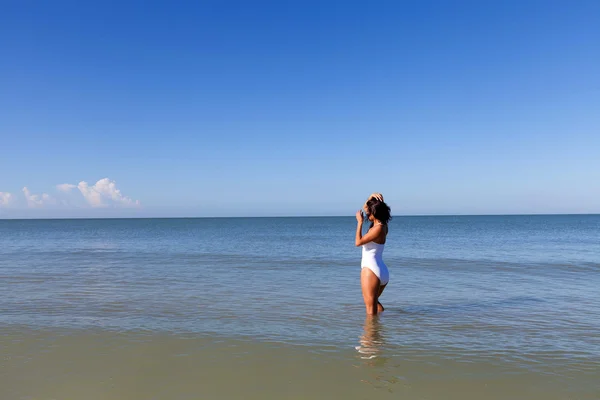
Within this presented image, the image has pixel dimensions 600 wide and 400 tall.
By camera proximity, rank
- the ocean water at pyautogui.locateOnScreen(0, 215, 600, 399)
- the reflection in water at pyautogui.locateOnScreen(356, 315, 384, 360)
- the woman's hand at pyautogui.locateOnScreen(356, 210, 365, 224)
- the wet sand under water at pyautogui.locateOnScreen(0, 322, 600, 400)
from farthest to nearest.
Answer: the woman's hand at pyautogui.locateOnScreen(356, 210, 365, 224), the reflection in water at pyautogui.locateOnScreen(356, 315, 384, 360), the ocean water at pyautogui.locateOnScreen(0, 215, 600, 399), the wet sand under water at pyautogui.locateOnScreen(0, 322, 600, 400)

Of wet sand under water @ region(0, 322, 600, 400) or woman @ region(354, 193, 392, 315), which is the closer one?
wet sand under water @ region(0, 322, 600, 400)

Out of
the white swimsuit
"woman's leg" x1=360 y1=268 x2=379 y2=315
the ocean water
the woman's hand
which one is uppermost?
the woman's hand

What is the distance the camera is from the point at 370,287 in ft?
24.6

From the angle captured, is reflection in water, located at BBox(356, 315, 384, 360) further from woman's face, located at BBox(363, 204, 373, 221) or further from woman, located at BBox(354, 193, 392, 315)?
woman's face, located at BBox(363, 204, 373, 221)

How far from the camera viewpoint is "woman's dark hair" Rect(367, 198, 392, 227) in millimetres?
7152

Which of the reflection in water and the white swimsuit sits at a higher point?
the white swimsuit

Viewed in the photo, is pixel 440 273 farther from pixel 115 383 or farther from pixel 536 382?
pixel 115 383

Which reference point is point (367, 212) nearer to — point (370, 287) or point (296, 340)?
point (370, 287)

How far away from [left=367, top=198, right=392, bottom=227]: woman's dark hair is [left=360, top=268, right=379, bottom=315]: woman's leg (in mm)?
936

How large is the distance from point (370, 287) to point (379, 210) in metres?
1.40

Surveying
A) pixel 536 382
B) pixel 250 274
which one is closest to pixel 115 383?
pixel 536 382

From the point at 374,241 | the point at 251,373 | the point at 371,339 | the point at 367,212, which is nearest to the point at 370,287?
the point at 374,241

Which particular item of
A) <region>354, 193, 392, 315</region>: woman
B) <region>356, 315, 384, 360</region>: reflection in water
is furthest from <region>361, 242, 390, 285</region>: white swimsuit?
<region>356, 315, 384, 360</region>: reflection in water

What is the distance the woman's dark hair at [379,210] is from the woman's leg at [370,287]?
3.07 feet
